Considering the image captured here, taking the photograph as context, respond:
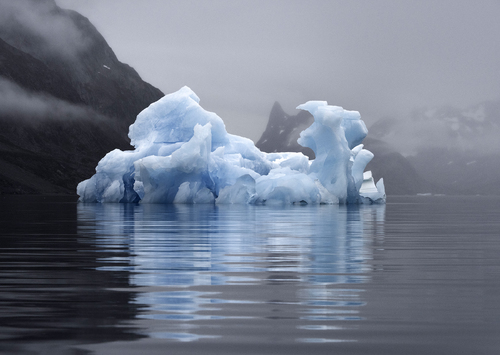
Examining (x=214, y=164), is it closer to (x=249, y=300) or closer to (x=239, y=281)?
(x=239, y=281)

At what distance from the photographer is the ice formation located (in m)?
43.7

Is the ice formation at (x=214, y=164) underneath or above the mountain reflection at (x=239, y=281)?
above

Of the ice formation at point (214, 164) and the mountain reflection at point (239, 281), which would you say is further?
the ice formation at point (214, 164)

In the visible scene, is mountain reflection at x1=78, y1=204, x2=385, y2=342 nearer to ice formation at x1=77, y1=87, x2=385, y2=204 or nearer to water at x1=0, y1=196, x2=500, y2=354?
water at x1=0, y1=196, x2=500, y2=354

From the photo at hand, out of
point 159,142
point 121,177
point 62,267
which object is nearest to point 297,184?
point 159,142

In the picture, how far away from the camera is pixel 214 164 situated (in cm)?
4447

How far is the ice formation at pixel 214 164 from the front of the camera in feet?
143

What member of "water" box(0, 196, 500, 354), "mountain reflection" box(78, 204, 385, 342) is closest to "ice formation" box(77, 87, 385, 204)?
"mountain reflection" box(78, 204, 385, 342)

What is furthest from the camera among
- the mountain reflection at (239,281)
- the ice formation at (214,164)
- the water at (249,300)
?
the ice formation at (214,164)

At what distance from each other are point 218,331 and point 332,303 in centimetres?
164

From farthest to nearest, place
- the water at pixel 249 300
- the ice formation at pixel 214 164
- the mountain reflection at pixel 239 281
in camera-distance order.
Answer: the ice formation at pixel 214 164
the mountain reflection at pixel 239 281
the water at pixel 249 300

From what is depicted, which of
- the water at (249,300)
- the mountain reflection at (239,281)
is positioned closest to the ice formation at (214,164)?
the mountain reflection at (239,281)

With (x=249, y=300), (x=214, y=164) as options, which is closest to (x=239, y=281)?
(x=249, y=300)

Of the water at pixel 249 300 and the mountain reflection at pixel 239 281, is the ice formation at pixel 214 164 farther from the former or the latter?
the water at pixel 249 300
